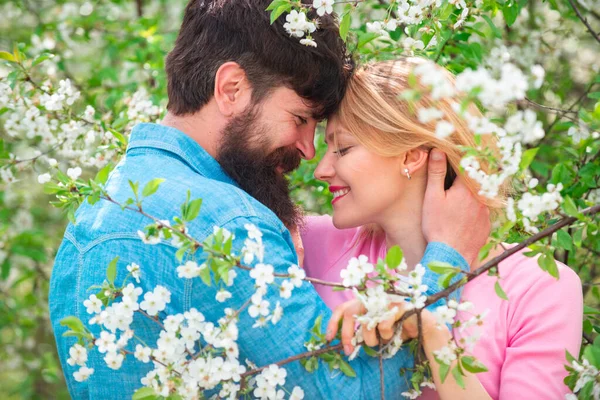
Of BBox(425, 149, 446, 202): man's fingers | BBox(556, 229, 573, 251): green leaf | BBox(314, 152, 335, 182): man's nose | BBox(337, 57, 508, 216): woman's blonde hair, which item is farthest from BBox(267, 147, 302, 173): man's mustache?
BBox(556, 229, 573, 251): green leaf

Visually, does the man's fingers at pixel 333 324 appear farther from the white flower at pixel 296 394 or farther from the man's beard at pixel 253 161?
the man's beard at pixel 253 161

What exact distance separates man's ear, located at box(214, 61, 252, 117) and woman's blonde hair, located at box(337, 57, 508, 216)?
33cm

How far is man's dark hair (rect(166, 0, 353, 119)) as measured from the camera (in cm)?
247

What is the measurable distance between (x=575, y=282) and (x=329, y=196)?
1.37 meters

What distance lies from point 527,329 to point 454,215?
0.38 metres

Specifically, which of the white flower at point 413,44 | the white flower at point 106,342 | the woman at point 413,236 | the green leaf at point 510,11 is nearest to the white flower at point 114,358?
the white flower at point 106,342

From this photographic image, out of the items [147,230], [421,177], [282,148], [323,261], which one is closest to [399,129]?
[421,177]

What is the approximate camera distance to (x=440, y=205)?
2.30 m

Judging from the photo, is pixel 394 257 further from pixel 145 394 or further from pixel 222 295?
pixel 145 394

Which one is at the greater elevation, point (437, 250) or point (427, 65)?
point (427, 65)

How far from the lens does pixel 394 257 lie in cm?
165

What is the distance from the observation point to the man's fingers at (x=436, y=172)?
2.36 m

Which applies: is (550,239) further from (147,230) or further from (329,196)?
(329,196)

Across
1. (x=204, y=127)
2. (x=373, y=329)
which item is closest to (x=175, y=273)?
(x=373, y=329)
